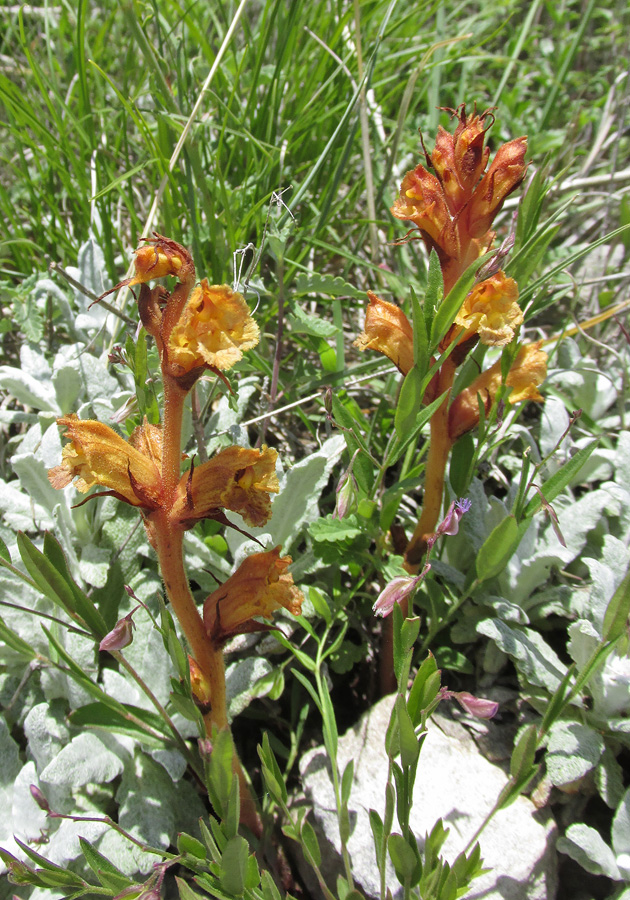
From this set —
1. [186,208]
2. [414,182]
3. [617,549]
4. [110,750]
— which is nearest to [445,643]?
[617,549]

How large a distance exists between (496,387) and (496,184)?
55 centimetres

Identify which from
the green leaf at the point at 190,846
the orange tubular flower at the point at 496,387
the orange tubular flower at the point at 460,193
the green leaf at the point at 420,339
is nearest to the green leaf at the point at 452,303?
the green leaf at the point at 420,339

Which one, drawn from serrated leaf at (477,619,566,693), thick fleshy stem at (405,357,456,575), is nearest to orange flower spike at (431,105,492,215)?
thick fleshy stem at (405,357,456,575)

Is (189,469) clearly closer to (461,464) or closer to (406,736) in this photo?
(406,736)

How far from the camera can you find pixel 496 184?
1.88 meters

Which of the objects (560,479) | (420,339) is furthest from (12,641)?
(560,479)

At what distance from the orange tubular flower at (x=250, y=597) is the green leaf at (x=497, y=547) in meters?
0.52

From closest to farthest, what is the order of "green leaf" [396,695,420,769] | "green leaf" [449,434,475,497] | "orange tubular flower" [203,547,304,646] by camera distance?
1. "green leaf" [396,695,420,769]
2. "orange tubular flower" [203,547,304,646]
3. "green leaf" [449,434,475,497]

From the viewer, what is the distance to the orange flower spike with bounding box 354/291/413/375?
77.5 inches

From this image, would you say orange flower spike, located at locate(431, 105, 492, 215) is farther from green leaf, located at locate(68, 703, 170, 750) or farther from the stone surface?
green leaf, located at locate(68, 703, 170, 750)

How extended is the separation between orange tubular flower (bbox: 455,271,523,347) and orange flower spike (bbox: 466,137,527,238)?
8.0 inches

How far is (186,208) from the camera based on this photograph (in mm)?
2766

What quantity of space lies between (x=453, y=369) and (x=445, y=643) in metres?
0.97

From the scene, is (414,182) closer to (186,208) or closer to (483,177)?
(483,177)
